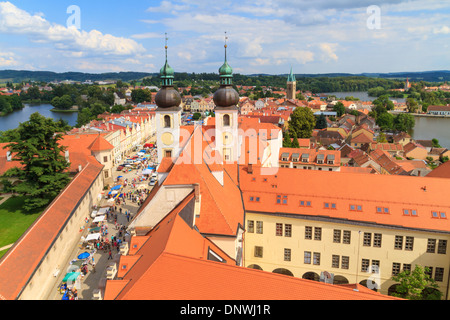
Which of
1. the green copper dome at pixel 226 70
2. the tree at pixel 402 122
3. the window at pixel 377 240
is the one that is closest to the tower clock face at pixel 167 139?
the green copper dome at pixel 226 70

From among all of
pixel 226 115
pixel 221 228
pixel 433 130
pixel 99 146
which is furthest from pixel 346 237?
pixel 433 130

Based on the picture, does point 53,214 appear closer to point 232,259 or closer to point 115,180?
point 232,259

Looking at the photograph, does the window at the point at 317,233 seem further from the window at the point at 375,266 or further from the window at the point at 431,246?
the window at the point at 431,246

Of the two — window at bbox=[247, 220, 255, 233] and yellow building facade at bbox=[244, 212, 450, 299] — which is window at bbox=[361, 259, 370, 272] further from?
window at bbox=[247, 220, 255, 233]

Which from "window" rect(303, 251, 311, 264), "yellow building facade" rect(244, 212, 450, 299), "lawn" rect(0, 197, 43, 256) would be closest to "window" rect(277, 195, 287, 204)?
"yellow building facade" rect(244, 212, 450, 299)

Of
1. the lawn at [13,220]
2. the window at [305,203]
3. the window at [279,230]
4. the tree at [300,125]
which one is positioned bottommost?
the lawn at [13,220]
